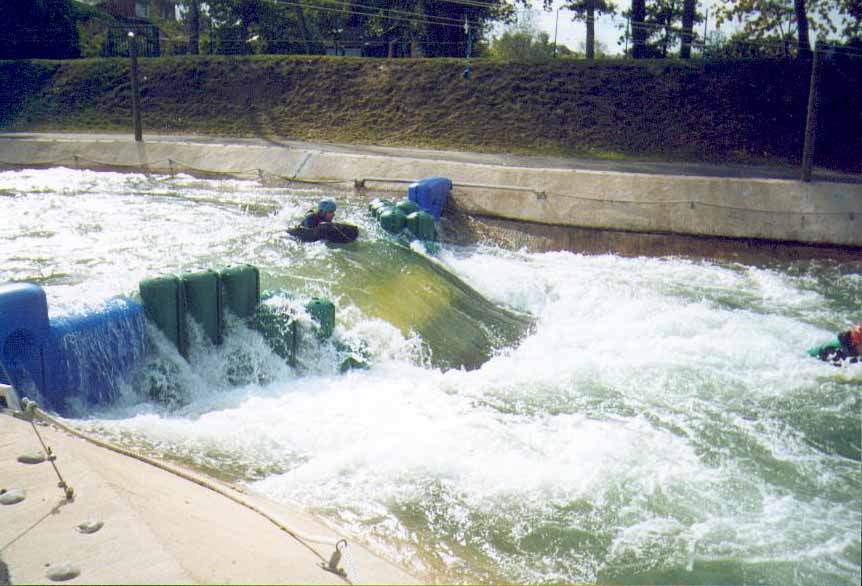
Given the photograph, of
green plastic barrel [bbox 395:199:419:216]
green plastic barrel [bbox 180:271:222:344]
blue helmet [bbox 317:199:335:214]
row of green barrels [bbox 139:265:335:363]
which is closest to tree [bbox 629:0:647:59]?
green plastic barrel [bbox 395:199:419:216]

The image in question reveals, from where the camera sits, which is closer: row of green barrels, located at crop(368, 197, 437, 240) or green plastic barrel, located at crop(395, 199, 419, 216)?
row of green barrels, located at crop(368, 197, 437, 240)

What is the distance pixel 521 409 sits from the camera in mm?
9406

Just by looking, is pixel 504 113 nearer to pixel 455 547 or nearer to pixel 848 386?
pixel 848 386

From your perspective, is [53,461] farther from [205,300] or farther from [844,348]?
[844,348]

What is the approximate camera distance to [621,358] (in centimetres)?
1136

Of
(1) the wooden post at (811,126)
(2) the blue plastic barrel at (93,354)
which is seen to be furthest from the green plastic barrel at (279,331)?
(1) the wooden post at (811,126)

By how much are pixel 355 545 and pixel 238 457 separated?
2130 millimetres

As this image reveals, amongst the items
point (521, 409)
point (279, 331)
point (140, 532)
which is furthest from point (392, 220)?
point (140, 532)

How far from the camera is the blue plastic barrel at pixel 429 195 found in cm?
1958

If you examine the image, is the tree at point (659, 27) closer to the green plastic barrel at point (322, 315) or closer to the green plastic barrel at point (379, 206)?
the green plastic barrel at point (379, 206)

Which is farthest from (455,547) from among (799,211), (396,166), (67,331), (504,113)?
(504,113)

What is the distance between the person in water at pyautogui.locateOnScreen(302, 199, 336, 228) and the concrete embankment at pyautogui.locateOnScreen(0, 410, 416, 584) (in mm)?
8744

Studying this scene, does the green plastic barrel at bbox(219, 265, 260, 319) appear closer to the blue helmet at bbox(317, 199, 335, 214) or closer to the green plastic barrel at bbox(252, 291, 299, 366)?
the green plastic barrel at bbox(252, 291, 299, 366)

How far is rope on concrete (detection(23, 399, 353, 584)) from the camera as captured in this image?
479 cm
